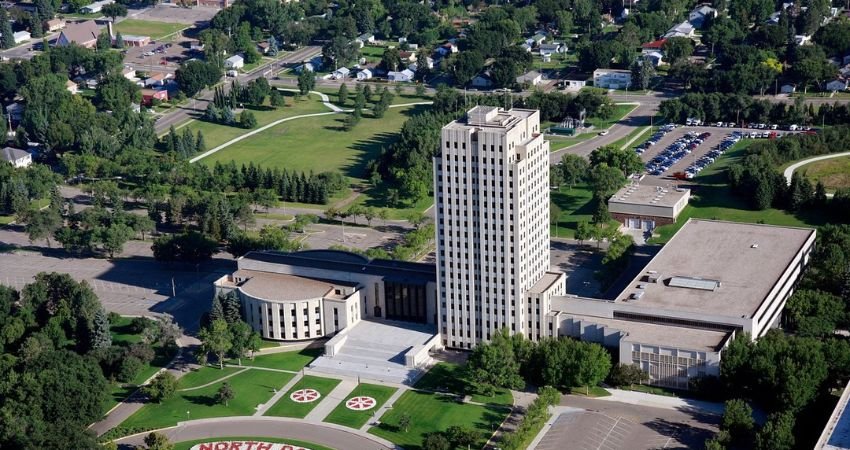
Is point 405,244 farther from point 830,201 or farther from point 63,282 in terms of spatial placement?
point 830,201

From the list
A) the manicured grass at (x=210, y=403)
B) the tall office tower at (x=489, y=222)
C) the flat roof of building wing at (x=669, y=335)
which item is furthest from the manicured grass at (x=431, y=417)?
the flat roof of building wing at (x=669, y=335)

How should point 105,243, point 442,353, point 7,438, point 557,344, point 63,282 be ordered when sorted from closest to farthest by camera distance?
point 7,438
point 557,344
point 442,353
point 63,282
point 105,243

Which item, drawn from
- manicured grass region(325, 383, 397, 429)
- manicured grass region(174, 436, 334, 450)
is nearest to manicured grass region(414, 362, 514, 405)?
manicured grass region(325, 383, 397, 429)

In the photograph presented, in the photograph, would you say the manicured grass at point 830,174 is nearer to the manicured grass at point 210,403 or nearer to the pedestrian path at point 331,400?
the pedestrian path at point 331,400

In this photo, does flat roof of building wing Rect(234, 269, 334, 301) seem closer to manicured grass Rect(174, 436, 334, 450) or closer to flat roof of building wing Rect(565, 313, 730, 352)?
manicured grass Rect(174, 436, 334, 450)

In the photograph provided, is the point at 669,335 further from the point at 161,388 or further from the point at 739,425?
the point at 161,388

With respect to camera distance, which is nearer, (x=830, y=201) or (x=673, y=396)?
(x=673, y=396)

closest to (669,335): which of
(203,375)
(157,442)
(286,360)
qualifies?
Answer: (286,360)

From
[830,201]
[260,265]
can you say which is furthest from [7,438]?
[830,201]
